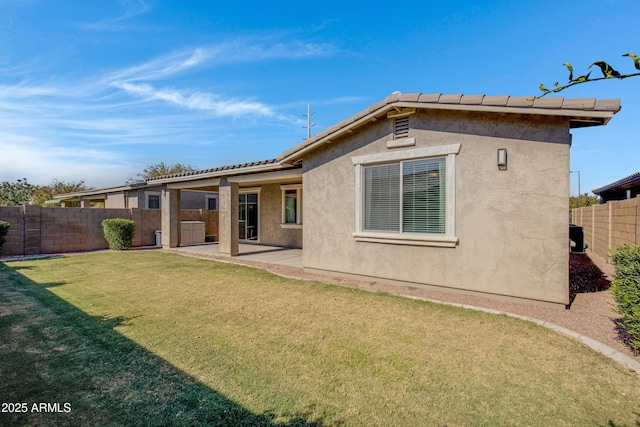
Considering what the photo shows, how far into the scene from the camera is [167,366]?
4074 millimetres

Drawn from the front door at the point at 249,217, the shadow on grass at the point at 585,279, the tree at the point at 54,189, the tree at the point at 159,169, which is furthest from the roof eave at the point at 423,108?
the tree at the point at 159,169

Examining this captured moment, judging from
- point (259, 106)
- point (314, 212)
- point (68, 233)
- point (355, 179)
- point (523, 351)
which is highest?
point (259, 106)

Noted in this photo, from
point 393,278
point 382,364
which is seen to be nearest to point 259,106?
point 393,278

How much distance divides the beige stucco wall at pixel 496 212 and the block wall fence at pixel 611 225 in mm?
1872

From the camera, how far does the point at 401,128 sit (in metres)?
8.41

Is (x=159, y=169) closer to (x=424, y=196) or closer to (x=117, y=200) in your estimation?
(x=117, y=200)

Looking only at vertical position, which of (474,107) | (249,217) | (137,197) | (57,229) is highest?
(474,107)

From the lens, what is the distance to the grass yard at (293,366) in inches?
126

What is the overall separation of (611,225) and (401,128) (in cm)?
1013

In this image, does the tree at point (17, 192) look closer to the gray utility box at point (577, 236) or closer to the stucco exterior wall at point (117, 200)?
the stucco exterior wall at point (117, 200)

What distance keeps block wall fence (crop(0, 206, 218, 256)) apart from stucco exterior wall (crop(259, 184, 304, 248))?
6.58 meters

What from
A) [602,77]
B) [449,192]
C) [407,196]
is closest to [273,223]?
[407,196]

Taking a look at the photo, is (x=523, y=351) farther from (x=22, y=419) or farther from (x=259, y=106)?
(x=259, y=106)

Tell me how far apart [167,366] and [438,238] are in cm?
624
